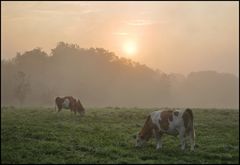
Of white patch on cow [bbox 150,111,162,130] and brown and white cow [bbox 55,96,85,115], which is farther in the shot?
brown and white cow [bbox 55,96,85,115]

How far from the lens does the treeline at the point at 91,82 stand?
108594 mm

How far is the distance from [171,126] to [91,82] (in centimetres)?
10804

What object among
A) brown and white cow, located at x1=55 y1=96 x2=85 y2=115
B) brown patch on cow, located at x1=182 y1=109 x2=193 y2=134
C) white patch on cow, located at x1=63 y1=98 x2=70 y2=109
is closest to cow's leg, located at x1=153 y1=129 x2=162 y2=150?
brown patch on cow, located at x1=182 y1=109 x2=193 y2=134

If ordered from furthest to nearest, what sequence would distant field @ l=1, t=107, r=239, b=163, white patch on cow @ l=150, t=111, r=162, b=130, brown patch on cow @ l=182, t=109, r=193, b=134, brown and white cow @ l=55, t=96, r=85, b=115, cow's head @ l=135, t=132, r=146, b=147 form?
brown and white cow @ l=55, t=96, r=85, b=115 < cow's head @ l=135, t=132, r=146, b=147 < white patch on cow @ l=150, t=111, r=162, b=130 < brown patch on cow @ l=182, t=109, r=193, b=134 < distant field @ l=1, t=107, r=239, b=163

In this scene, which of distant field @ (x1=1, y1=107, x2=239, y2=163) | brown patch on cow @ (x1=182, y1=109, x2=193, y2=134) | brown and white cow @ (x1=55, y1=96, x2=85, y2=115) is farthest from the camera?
brown and white cow @ (x1=55, y1=96, x2=85, y2=115)

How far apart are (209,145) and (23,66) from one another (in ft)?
346

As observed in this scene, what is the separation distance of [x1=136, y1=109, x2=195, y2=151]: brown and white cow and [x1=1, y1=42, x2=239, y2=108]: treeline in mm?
76139

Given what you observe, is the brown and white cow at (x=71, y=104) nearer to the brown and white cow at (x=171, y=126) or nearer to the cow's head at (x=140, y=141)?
the cow's head at (x=140, y=141)

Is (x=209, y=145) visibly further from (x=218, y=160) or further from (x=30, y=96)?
(x=30, y=96)

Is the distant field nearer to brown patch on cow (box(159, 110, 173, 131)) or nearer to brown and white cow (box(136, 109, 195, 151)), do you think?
brown and white cow (box(136, 109, 195, 151))

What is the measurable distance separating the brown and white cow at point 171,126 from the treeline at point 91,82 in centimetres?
7614

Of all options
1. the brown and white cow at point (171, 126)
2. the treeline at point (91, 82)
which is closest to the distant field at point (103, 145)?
the brown and white cow at point (171, 126)

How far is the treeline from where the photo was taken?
356 feet

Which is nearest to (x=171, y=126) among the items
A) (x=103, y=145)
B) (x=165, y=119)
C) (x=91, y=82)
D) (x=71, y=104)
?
(x=165, y=119)
